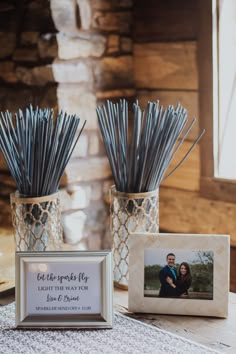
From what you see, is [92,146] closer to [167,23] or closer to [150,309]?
[167,23]

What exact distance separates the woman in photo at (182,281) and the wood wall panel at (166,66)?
860mm

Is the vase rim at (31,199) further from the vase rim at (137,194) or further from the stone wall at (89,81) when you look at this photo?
the stone wall at (89,81)

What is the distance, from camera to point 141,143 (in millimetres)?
1253

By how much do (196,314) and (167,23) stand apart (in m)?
1.07

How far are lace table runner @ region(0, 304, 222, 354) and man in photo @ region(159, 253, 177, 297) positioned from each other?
0.08 metres

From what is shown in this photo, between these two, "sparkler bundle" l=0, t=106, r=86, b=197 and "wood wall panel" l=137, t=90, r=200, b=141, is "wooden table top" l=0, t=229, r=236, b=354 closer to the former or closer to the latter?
"sparkler bundle" l=0, t=106, r=86, b=197

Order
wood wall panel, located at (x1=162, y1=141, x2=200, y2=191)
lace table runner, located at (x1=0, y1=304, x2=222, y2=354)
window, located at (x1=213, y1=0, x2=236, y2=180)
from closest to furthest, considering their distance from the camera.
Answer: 1. lace table runner, located at (x1=0, y1=304, x2=222, y2=354)
2. window, located at (x1=213, y1=0, x2=236, y2=180)
3. wood wall panel, located at (x1=162, y1=141, x2=200, y2=191)

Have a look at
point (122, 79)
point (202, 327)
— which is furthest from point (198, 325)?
point (122, 79)

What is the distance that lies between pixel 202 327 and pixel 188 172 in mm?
878

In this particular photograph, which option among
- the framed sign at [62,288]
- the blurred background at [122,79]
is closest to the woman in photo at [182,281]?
the framed sign at [62,288]

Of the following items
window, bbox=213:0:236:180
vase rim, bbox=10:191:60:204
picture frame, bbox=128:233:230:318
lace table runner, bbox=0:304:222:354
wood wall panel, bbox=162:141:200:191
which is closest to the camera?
lace table runner, bbox=0:304:222:354

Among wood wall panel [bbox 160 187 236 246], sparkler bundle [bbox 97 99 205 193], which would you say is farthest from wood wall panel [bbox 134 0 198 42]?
sparkler bundle [bbox 97 99 205 193]

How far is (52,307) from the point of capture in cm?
113

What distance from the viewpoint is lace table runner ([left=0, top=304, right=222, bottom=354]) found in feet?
3.43
